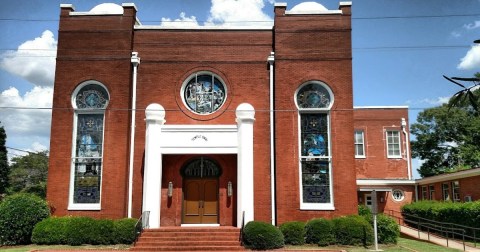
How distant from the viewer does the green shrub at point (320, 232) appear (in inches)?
707

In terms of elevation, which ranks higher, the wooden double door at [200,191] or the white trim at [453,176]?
the white trim at [453,176]

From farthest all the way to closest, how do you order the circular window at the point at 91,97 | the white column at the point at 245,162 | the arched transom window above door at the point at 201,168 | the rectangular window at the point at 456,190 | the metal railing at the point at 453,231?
1. the rectangular window at the point at 456,190
2. the circular window at the point at 91,97
3. the arched transom window above door at the point at 201,168
4. the metal railing at the point at 453,231
5. the white column at the point at 245,162

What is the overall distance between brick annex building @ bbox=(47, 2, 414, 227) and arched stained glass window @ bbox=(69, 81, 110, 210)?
0.05m

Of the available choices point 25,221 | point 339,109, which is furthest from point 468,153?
point 25,221

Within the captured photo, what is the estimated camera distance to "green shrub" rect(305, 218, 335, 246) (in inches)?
707

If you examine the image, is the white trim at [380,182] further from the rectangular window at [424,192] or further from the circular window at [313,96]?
the circular window at [313,96]

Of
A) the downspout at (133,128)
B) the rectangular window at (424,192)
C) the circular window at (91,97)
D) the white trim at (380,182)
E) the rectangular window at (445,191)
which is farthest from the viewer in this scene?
the rectangular window at (424,192)

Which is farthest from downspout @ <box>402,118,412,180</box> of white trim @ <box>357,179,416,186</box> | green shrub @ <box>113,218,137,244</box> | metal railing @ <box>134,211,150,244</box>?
green shrub @ <box>113,218,137,244</box>

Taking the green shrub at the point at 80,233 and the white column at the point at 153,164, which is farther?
the white column at the point at 153,164

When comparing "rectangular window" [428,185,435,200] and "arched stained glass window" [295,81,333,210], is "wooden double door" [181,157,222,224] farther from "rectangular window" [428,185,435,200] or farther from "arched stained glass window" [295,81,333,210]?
"rectangular window" [428,185,435,200]

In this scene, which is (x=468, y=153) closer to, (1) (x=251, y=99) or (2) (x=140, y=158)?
(1) (x=251, y=99)

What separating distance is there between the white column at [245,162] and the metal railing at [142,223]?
371cm

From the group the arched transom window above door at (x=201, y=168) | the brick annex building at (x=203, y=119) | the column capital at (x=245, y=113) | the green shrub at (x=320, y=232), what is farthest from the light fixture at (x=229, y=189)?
the green shrub at (x=320, y=232)

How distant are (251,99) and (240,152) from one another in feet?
9.44
